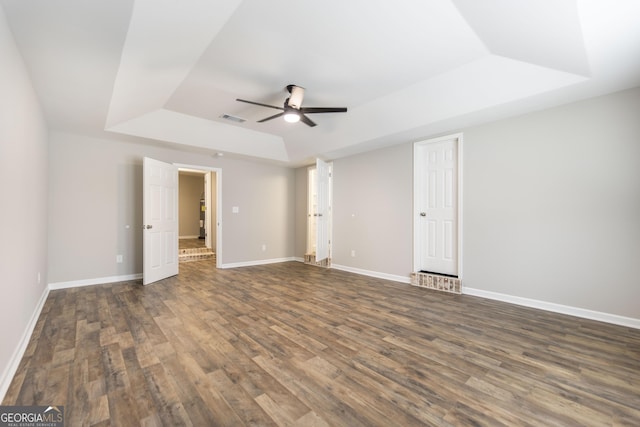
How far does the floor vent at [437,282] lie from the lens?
13.5 feet

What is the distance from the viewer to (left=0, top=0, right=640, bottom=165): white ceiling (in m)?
1.99

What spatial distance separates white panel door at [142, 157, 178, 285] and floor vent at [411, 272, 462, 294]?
4423mm

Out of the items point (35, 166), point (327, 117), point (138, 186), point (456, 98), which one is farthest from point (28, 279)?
point (456, 98)

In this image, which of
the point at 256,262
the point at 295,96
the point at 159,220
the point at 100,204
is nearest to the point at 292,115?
the point at 295,96

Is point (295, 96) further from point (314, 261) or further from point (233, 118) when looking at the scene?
point (314, 261)

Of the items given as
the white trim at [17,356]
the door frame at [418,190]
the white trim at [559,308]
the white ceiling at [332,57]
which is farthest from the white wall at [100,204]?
the white trim at [559,308]

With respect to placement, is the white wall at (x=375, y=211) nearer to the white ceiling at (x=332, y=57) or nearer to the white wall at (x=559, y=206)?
the white ceiling at (x=332, y=57)

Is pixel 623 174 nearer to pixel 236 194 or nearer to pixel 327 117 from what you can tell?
pixel 327 117

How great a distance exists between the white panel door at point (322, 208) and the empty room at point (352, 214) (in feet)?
1.45

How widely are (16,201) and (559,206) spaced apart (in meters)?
5.50

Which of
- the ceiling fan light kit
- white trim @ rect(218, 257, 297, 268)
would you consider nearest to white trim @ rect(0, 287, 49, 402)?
white trim @ rect(218, 257, 297, 268)

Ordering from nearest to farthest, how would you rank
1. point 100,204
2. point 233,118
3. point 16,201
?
point 16,201, point 100,204, point 233,118

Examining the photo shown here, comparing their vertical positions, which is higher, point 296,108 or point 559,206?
point 296,108

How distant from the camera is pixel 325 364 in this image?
212cm
